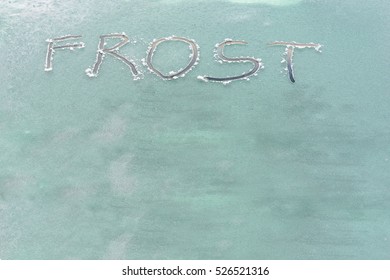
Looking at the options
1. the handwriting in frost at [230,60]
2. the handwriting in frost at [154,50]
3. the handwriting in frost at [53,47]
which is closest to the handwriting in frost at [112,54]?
the handwriting in frost at [154,50]

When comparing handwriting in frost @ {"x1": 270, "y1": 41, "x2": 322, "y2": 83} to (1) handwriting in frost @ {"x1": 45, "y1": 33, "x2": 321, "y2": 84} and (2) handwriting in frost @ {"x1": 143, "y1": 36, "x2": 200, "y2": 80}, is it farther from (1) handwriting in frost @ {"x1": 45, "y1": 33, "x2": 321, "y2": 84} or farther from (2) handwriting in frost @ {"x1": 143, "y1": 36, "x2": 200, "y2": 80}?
(2) handwriting in frost @ {"x1": 143, "y1": 36, "x2": 200, "y2": 80}

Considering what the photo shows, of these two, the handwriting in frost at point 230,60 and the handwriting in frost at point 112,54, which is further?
the handwriting in frost at point 112,54

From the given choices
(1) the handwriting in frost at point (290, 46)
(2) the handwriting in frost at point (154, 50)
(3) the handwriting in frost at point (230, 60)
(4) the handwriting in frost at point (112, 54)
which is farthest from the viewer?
(1) the handwriting in frost at point (290, 46)

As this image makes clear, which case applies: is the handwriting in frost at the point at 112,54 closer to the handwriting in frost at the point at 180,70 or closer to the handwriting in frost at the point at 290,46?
the handwriting in frost at the point at 180,70

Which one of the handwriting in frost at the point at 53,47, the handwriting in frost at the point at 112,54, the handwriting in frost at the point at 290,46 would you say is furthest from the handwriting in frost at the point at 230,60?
the handwriting in frost at the point at 53,47

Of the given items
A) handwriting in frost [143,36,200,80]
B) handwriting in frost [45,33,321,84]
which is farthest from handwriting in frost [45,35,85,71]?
handwriting in frost [143,36,200,80]

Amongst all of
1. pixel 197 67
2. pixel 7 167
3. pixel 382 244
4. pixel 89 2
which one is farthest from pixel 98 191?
pixel 89 2

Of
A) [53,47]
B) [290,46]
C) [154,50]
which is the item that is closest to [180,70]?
[154,50]

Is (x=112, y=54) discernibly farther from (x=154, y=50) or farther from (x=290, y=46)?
(x=290, y=46)

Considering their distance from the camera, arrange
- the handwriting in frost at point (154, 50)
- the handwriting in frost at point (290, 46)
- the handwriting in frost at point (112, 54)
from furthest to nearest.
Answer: the handwriting in frost at point (290, 46) < the handwriting in frost at point (112, 54) < the handwriting in frost at point (154, 50)
